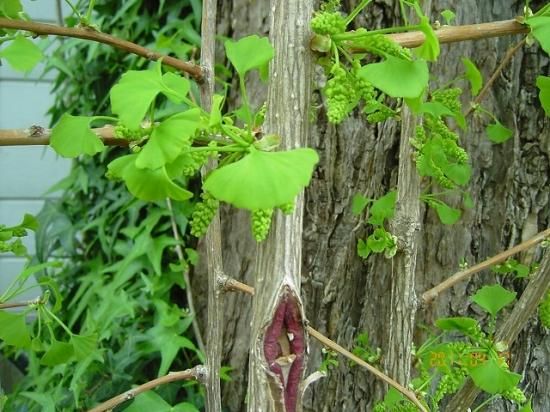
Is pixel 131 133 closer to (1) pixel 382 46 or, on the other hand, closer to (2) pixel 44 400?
(1) pixel 382 46

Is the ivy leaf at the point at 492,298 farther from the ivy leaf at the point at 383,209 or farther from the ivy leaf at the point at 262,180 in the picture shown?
the ivy leaf at the point at 262,180

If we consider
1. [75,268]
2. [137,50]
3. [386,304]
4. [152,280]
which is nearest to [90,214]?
[75,268]

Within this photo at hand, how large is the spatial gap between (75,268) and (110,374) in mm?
277

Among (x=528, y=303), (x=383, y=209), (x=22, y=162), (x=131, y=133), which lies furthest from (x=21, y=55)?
(x=22, y=162)

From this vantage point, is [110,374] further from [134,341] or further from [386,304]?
[386,304]

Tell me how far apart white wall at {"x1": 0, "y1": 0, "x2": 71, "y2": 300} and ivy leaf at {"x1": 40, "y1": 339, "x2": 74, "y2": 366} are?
4.40 feet

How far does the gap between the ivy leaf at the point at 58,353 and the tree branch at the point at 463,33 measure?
0.41m

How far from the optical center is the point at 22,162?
196 centimetres

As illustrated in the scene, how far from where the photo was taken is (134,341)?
1055 mm

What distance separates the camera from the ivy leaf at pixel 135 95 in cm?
38

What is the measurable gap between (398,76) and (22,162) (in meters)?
1.72

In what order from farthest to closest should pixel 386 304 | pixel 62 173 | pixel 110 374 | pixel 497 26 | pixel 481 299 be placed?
pixel 62 173 < pixel 110 374 < pixel 386 304 < pixel 481 299 < pixel 497 26

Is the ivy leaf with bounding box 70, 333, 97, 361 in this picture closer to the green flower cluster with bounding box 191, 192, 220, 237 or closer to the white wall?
the green flower cluster with bounding box 191, 192, 220, 237

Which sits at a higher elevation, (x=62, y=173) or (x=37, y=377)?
(x=62, y=173)
